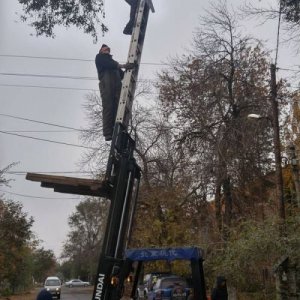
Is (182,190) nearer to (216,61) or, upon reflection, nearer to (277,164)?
(216,61)

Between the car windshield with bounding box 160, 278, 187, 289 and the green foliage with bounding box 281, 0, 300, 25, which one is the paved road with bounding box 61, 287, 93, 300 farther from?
the green foliage with bounding box 281, 0, 300, 25

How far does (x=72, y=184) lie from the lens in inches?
265

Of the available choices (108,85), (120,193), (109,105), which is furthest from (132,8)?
(120,193)

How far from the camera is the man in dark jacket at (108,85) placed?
7621 millimetres

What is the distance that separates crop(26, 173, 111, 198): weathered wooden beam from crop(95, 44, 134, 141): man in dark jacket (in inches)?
37.9

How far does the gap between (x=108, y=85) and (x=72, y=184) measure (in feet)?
5.75

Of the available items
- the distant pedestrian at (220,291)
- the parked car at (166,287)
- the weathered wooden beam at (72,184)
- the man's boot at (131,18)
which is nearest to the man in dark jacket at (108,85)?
the man's boot at (131,18)

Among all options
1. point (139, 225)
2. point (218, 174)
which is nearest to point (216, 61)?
point (218, 174)

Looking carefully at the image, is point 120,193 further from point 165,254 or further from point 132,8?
point 165,254

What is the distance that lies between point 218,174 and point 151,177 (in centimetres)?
1174

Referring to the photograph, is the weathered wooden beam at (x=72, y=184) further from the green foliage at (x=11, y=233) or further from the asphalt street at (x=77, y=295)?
the asphalt street at (x=77, y=295)

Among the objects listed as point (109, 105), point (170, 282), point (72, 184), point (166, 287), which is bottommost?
point (72, 184)

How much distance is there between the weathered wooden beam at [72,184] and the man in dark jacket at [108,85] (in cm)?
96

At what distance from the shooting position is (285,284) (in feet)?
57.3
